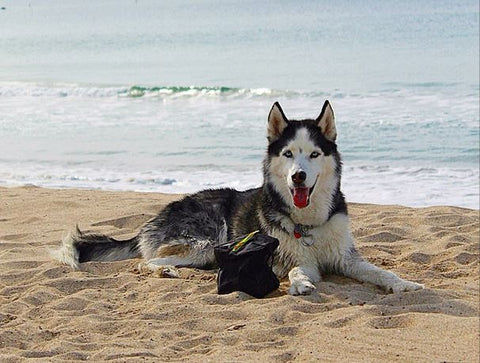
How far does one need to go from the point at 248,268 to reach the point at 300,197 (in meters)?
0.66

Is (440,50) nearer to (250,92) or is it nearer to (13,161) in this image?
(250,92)

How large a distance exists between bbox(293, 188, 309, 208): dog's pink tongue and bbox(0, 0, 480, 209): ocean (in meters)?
4.48

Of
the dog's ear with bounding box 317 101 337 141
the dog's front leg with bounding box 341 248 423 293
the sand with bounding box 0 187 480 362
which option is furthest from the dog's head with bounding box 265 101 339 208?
the sand with bounding box 0 187 480 362

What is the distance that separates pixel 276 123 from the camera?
230 inches

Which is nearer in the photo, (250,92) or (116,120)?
(116,120)

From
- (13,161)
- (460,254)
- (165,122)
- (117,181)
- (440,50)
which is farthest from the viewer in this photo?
(440,50)

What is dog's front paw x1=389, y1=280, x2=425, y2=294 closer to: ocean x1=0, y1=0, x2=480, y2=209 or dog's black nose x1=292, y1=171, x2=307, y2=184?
dog's black nose x1=292, y1=171, x2=307, y2=184

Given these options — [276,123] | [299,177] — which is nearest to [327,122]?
[276,123]

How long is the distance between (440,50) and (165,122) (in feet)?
48.9

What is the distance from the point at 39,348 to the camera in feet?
14.7

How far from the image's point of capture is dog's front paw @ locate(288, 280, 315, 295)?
5332mm

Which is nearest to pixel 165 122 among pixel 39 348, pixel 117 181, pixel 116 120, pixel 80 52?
pixel 116 120

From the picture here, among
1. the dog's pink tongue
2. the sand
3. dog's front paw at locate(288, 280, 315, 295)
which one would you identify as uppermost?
the dog's pink tongue

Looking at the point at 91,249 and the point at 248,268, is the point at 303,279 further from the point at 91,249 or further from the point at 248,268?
the point at 91,249
